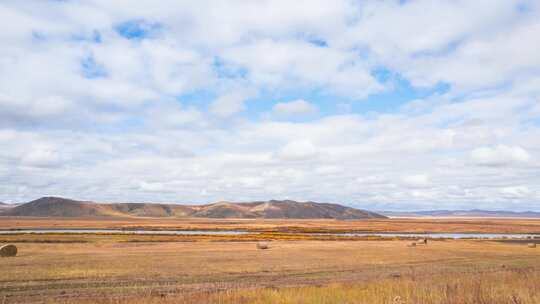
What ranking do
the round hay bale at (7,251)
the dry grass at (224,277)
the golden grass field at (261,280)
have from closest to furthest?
the golden grass field at (261,280) < the dry grass at (224,277) < the round hay bale at (7,251)

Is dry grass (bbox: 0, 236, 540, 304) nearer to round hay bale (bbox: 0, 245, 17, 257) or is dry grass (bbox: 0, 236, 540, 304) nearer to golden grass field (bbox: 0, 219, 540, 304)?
golden grass field (bbox: 0, 219, 540, 304)

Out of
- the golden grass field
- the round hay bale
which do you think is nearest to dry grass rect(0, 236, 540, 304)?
the golden grass field

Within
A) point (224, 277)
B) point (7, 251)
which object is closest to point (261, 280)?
point (224, 277)

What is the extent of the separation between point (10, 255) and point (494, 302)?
3409 centimetres

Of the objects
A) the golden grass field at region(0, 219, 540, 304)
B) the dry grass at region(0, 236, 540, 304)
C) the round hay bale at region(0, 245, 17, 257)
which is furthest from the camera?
the round hay bale at region(0, 245, 17, 257)

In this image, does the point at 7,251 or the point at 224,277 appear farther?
the point at 7,251

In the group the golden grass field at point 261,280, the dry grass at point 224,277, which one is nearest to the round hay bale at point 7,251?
the golden grass field at point 261,280

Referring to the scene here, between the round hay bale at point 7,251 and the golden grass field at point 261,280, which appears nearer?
the golden grass field at point 261,280

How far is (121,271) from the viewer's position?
83.5 ft

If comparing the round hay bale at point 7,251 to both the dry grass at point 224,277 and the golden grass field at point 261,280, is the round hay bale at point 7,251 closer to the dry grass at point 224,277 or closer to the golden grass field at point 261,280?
the golden grass field at point 261,280

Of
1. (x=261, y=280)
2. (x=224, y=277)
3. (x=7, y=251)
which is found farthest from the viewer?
(x=7, y=251)

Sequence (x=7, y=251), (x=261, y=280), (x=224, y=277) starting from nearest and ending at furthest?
(x=261, y=280) → (x=224, y=277) → (x=7, y=251)

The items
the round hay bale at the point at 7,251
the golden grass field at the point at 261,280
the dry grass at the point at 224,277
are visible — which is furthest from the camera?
the round hay bale at the point at 7,251

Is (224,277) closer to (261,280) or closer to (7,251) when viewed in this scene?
(261,280)
